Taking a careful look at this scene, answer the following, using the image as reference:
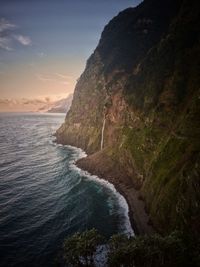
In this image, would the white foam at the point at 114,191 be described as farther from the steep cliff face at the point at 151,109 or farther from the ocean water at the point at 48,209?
the steep cliff face at the point at 151,109

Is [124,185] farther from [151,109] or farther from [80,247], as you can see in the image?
[80,247]

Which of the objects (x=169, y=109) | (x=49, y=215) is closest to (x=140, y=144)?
(x=169, y=109)

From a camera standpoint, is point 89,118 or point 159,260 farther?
point 89,118

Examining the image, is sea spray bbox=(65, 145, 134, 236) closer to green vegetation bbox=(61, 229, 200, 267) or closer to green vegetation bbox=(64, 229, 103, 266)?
green vegetation bbox=(64, 229, 103, 266)

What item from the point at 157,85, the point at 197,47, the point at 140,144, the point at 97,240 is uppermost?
the point at 197,47

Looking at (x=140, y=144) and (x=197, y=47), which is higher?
(x=197, y=47)

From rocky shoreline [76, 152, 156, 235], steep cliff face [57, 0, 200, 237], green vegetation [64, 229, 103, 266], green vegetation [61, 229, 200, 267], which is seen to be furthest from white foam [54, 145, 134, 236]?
green vegetation [61, 229, 200, 267]

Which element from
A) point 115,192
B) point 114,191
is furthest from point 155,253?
Result: point 114,191

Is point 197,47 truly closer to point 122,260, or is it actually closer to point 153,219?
point 153,219

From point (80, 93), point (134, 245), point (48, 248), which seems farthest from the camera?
point (80, 93)
